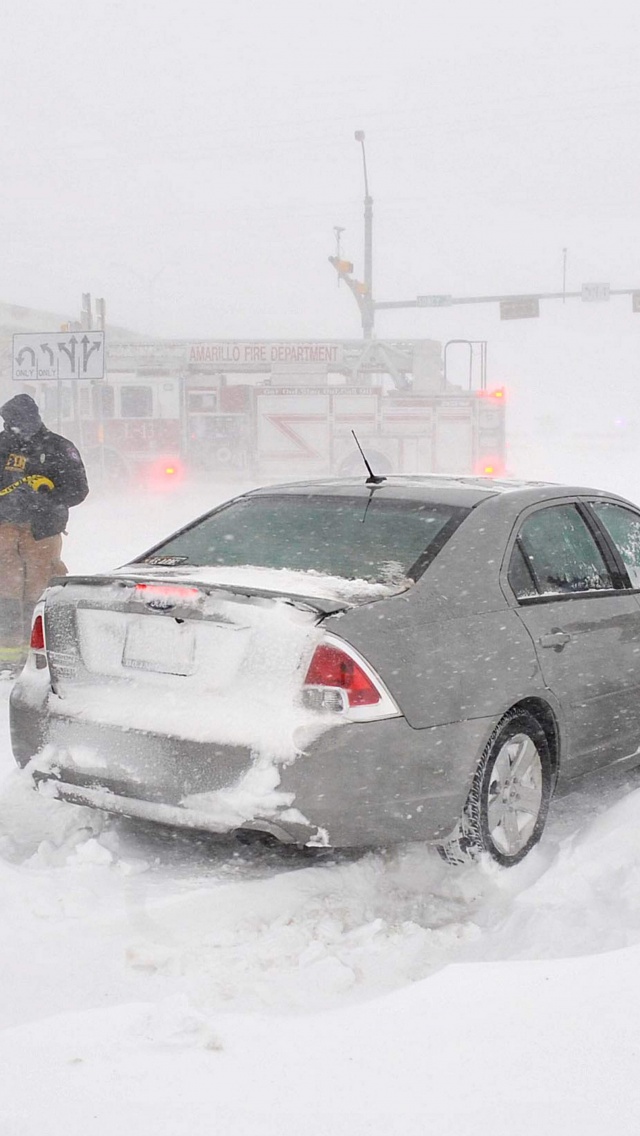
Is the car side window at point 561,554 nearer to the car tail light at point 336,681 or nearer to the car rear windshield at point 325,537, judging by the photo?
the car rear windshield at point 325,537

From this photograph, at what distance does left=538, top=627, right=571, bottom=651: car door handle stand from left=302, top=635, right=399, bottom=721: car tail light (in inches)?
38.8

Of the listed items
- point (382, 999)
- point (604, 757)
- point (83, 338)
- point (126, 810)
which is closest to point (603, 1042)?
point (382, 999)

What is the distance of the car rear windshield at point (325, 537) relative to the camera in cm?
405

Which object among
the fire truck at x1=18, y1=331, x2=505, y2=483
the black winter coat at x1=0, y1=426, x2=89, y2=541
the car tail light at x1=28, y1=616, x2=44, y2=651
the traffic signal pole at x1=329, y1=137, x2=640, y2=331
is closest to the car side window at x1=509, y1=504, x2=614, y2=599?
the car tail light at x1=28, y1=616, x2=44, y2=651

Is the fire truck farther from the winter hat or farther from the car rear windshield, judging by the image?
the car rear windshield

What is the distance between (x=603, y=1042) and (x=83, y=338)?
13.9m

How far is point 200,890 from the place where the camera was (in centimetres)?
373

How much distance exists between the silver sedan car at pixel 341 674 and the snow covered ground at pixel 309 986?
0.25m

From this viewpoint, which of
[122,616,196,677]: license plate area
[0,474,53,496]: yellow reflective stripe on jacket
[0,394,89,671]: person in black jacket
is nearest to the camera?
[122,616,196,677]: license plate area

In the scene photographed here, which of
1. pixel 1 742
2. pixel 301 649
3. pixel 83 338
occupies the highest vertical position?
pixel 83 338

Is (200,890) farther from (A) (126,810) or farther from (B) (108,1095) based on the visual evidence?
(B) (108,1095)

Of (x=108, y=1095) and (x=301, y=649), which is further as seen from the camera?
(x=301, y=649)

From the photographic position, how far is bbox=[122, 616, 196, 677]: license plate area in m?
3.68

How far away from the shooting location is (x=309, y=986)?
313 centimetres
